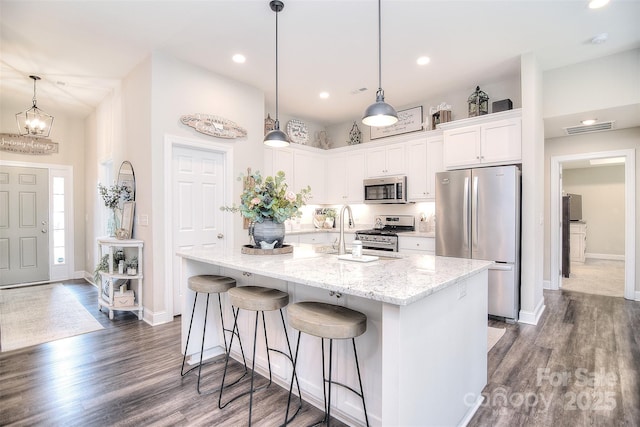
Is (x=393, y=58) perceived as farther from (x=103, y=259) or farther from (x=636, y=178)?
(x=103, y=259)

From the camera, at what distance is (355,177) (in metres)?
5.60

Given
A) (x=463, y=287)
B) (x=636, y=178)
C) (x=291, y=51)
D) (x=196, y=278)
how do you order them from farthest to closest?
(x=636, y=178) < (x=291, y=51) < (x=196, y=278) < (x=463, y=287)

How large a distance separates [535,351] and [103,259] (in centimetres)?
478

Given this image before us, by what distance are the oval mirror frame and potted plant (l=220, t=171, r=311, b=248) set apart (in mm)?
2152

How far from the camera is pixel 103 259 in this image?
12.8 feet

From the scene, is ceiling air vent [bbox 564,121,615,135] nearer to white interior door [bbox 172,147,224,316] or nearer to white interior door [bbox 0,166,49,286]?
white interior door [bbox 172,147,224,316]

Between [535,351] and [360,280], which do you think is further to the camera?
[535,351]

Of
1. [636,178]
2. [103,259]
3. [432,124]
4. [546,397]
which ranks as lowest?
[546,397]

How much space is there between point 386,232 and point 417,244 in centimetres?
54

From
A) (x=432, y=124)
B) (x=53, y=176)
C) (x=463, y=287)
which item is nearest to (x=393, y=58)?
(x=432, y=124)

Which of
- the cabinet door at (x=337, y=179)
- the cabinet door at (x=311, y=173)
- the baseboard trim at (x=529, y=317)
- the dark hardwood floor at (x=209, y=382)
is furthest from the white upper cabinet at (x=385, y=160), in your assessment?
the dark hardwood floor at (x=209, y=382)

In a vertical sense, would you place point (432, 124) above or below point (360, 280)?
above

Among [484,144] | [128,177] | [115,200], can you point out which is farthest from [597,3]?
[115,200]

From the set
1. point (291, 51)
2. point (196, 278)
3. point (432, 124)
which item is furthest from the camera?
point (432, 124)
